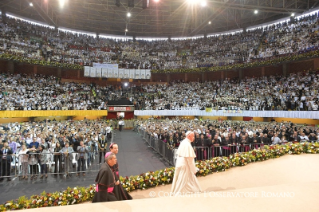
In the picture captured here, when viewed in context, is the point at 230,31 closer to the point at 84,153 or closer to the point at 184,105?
the point at 184,105

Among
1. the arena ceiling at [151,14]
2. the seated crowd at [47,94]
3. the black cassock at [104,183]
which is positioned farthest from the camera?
the arena ceiling at [151,14]

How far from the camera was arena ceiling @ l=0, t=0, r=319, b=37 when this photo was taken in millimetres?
27312

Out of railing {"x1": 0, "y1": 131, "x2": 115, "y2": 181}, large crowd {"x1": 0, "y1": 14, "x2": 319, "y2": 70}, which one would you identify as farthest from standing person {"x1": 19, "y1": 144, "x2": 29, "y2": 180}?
Result: large crowd {"x1": 0, "y1": 14, "x2": 319, "y2": 70}

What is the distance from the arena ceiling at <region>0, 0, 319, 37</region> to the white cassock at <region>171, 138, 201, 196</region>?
2254 cm

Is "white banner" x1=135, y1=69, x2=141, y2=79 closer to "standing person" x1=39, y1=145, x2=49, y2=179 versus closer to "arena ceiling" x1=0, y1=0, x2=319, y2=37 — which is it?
"arena ceiling" x1=0, y1=0, x2=319, y2=37

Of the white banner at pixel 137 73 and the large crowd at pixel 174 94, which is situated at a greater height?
the white banner at pixel 137 73

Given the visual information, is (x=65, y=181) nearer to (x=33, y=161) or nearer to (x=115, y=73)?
(x=33, y=161)

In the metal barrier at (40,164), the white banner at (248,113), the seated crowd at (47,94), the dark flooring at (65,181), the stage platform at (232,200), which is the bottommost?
the dark flooring at (65,181)

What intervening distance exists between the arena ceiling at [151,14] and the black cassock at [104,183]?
24.1 meters

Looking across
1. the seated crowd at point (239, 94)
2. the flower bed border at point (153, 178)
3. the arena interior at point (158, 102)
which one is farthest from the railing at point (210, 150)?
the seated crowd at point (239, 94)

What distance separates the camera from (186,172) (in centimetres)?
509

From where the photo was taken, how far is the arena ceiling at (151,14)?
27.3 metres

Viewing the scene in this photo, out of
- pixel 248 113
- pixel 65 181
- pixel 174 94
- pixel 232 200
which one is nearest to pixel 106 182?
pixel 232 200

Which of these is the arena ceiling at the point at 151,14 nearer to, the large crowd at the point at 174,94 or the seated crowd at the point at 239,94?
the seated crowd at the point at 239,94
